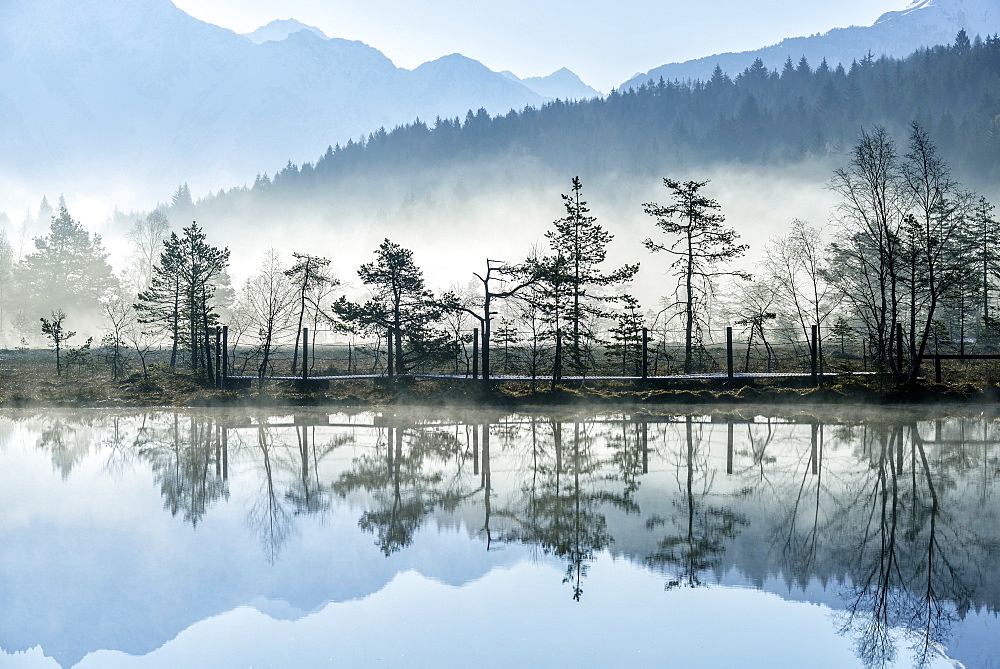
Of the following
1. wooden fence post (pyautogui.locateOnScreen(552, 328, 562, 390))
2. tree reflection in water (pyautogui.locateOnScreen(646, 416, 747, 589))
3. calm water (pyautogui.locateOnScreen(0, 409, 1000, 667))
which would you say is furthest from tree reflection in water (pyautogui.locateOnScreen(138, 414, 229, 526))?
wooden fence post (pyautogui.locateOnScreen(552, 328, 562, 390))

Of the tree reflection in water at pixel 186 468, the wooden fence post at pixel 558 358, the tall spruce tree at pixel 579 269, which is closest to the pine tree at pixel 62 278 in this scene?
the tall spruce tree at pixel 579 269

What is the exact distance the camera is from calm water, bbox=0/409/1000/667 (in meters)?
5.37

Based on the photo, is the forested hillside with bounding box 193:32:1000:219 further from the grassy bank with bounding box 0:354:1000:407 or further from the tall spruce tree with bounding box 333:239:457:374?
the tall spruce tree with bounding box 333:239:457:374

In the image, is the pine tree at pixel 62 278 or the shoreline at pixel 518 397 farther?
the pine tree at pixel 62 278

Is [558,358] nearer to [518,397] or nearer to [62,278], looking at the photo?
[518,397]

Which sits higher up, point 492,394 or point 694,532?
point 492,394

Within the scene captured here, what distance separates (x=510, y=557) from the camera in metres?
7.19

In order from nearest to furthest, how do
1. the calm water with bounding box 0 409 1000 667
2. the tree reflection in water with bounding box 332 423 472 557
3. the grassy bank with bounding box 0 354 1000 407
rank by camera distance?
the calm water with bounding box 0 409 1000 667, the tree reflection in water with bounding box 332 423 472 557, the grassy bank with bounding box 0 354 1000 407

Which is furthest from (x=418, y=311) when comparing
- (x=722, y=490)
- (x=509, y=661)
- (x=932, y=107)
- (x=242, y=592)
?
(x=932, y=107)

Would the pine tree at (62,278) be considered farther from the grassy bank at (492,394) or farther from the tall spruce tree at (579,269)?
the tall spruce tree at (579,269)

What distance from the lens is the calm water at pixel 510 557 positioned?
5367mm

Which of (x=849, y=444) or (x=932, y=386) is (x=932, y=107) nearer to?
(x=932, y=386)

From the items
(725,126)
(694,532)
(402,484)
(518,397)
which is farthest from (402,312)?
(725,126)

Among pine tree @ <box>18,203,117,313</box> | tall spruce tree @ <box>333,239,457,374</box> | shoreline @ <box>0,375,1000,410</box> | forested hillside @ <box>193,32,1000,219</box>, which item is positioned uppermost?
forested hillside @ <box>193,32,1000,219</box>
